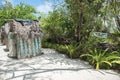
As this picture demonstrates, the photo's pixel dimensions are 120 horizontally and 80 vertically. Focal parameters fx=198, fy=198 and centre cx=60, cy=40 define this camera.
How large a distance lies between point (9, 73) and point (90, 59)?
2795 millimetres

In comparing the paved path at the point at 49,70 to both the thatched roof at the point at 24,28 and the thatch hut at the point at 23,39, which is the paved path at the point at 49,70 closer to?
the thatch hut at the point at 23,39

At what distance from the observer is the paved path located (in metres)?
5.31

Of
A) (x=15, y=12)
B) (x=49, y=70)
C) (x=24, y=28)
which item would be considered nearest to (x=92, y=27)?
(x=24, y=28)

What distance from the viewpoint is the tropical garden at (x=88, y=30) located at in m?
6.77

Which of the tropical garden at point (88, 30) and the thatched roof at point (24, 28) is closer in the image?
the tropical garden at point (88, 30)

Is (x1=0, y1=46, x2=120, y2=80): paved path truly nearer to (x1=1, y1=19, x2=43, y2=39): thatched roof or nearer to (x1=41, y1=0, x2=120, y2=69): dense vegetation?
(x1=41, y1=0, x2=120, y2=69): dense vegetation

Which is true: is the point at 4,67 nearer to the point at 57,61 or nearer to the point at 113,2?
the point at 57,61

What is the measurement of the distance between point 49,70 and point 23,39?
2.04m

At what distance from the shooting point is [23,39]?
7.34 metres

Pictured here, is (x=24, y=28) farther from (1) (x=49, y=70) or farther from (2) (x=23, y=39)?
(1) (x=49, y=70)

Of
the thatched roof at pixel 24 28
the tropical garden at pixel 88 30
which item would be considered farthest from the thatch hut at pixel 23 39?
the tropical garden at pixel 88 30

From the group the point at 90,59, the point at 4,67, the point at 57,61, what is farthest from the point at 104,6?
the point at 4,67

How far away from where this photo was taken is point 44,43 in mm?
10383

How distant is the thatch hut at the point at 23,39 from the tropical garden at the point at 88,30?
56.2 inches
